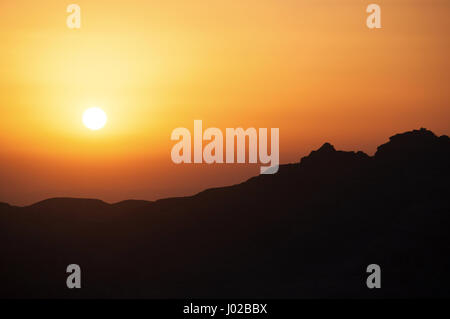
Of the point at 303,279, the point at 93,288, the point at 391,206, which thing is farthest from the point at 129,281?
the point at 391,206

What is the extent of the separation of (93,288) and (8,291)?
12.7 meters

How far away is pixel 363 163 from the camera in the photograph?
155500mm

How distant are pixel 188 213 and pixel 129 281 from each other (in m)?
29.3

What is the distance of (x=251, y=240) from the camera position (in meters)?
125

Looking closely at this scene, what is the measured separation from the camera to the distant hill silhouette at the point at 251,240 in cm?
10919

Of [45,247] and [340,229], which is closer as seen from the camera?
[45,247]

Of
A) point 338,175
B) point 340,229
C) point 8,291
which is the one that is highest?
point 338,175

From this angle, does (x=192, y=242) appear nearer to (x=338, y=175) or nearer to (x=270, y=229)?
(x=270, y=229)

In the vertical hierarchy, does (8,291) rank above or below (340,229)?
below

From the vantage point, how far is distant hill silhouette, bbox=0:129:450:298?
358 ft

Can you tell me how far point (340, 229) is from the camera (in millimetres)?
135375
